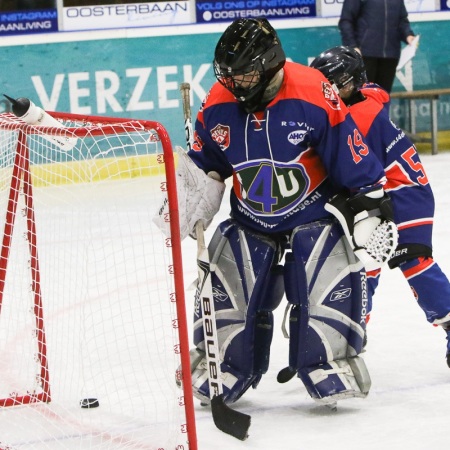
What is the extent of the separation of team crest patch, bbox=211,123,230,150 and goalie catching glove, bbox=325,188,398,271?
36 centimetres

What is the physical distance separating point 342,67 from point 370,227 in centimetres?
62

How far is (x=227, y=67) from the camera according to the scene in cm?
287

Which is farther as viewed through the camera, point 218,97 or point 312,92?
point 218,97

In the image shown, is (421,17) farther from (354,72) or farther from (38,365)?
(38,365)

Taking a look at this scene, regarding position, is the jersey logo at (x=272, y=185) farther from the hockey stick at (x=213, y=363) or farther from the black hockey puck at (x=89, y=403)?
the black hockey puck at (x=89, y=403)

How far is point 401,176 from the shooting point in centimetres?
328

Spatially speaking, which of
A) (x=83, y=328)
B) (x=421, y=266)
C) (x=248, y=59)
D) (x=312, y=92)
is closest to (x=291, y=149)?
(x=312, y=92)

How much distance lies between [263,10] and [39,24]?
1620 mm

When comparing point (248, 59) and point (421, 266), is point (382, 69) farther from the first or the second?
point (248, 59)

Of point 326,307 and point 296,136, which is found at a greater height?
point 296,136

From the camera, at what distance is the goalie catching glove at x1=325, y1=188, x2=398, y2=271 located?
2926 mm

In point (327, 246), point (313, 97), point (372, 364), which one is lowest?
point (372, 364)

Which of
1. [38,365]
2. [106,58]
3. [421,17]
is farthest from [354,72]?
[421,17]

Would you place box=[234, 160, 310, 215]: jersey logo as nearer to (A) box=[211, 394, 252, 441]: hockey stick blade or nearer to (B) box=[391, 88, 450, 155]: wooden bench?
(A) box=[211, 394, 252, 441]: hockey stick blade
